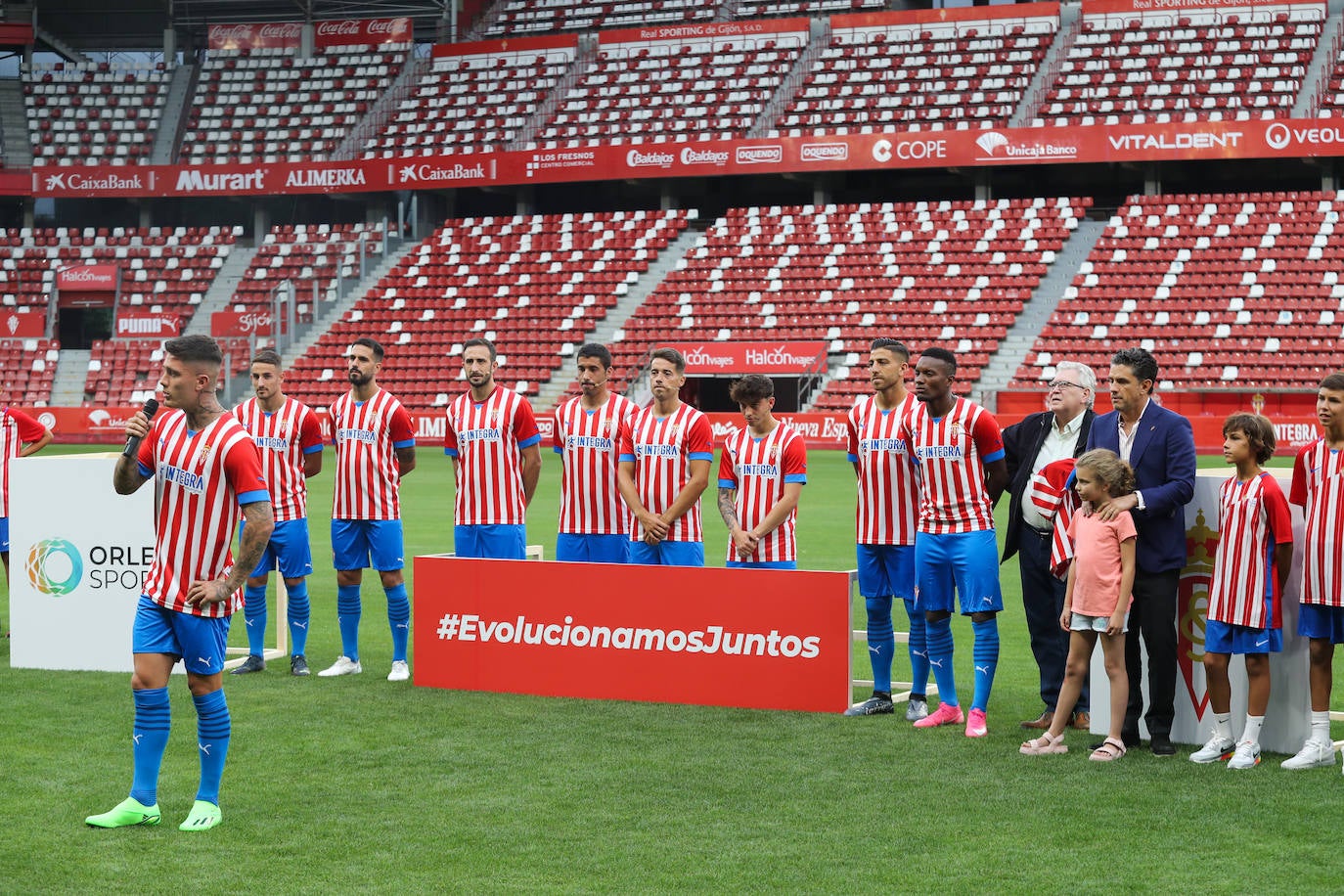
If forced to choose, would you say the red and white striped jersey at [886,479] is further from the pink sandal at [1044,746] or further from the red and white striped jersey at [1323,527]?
the red and white striped jersey at [1323,527]

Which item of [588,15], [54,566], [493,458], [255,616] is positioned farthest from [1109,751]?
[588,15]

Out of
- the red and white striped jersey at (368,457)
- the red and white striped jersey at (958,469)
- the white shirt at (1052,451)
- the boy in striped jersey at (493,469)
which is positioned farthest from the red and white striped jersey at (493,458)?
the white shirt at (1052,451)

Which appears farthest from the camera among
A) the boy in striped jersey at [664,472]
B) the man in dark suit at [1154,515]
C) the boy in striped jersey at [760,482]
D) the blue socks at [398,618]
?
the blue socks at [398,618]

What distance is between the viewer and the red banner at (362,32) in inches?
1809

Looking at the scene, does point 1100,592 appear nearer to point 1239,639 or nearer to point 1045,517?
point 1239,639

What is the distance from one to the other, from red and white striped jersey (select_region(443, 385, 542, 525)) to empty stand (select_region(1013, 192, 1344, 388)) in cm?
2194

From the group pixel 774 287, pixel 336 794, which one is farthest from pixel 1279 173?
pixel 336 794

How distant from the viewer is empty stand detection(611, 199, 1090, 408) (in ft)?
108

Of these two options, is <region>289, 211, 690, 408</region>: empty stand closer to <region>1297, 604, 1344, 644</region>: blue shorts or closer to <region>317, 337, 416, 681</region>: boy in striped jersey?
<region>317, 337, 416, 681</region>: boy in striped jersey

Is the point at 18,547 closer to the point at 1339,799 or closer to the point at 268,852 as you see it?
the point at 268,852

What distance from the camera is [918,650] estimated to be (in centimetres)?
835

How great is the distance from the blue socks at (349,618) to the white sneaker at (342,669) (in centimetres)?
3

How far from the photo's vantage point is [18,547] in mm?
9672

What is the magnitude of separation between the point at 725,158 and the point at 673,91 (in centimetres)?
456
